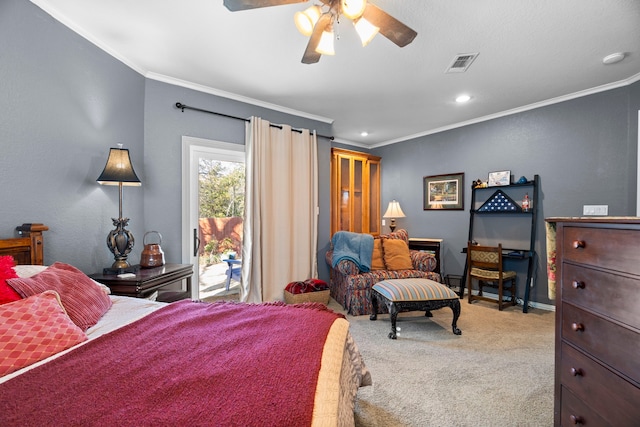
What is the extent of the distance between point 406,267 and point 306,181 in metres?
1.84

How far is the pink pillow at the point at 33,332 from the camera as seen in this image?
94cm

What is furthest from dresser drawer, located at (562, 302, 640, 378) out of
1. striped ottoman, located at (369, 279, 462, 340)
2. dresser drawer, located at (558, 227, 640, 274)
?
striped ottoman, located at (369, 279, 462, 340)

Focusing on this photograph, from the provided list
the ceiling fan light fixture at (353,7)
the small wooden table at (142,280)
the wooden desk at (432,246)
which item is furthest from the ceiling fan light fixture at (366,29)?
the wooden desk at (432,246)

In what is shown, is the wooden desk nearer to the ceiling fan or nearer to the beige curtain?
the beige curtain

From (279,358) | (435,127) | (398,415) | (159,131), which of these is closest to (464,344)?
(398,415)

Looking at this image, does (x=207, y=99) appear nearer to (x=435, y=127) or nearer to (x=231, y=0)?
(x=231, y=0)

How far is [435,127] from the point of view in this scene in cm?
448

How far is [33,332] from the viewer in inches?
40.2

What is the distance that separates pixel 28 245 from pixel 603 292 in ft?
9.95

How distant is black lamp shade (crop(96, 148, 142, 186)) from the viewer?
2.07 metres

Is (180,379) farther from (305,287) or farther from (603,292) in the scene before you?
(305,287)

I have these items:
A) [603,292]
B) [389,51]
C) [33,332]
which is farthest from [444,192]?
[33,332]

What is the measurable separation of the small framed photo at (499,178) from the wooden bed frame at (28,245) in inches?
190

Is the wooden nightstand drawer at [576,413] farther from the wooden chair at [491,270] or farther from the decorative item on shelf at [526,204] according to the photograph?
the decorative item on shelf at [526,204]
